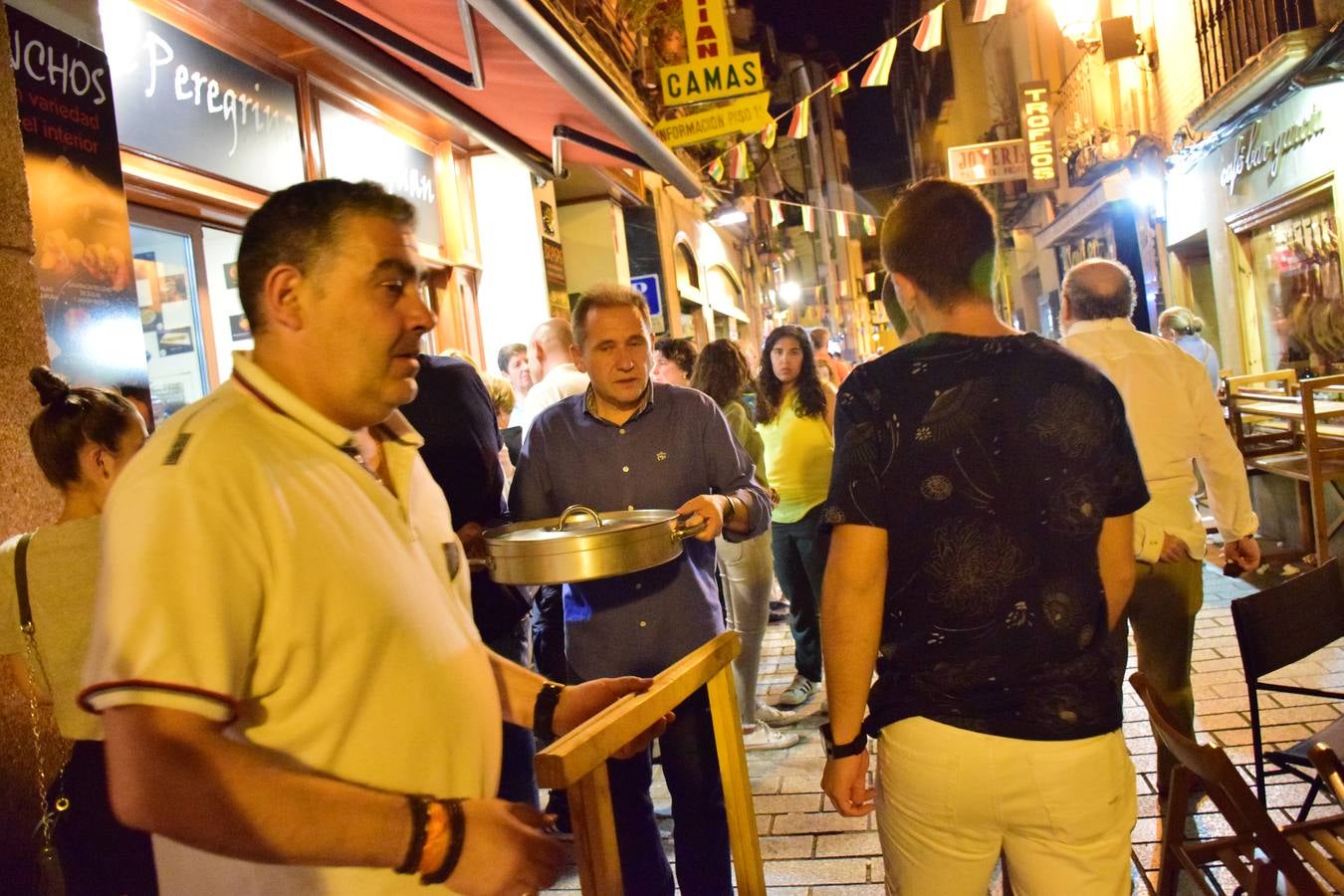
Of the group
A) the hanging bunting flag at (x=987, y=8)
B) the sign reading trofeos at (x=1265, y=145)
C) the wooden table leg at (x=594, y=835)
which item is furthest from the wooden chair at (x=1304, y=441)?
the wooden table leg at (x=594, y=835)

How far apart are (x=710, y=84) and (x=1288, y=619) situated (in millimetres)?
8948

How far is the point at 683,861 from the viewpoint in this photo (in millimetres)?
3100

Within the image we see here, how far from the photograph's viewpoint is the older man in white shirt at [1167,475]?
3627mm

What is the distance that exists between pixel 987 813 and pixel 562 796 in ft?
8.31

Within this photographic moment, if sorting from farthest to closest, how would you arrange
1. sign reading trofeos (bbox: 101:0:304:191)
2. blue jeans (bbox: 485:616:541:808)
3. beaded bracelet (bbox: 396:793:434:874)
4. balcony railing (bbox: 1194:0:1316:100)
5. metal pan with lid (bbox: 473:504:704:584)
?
balcony railing (bbox: 1194:0:1316:100)
sign reading trofeos (bbox: 101:0:304:191)
blue jeans (bbox: 485:616:541:808)
metal pan with lid (bbox: 473:504:704:584)
beaded bracelet (bbox: 396:793:434:874)

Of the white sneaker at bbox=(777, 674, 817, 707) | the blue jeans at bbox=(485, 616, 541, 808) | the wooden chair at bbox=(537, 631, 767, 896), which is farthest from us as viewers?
the white sneaker at bbox=(777, 674, 817, 707)

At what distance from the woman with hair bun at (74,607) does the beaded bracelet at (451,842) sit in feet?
5.85

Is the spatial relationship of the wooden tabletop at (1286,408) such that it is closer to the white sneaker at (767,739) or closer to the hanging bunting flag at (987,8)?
the hanging bunting flag at (987,8)

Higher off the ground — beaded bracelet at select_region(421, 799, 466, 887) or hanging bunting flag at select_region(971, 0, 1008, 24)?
hanging bunting flag at select_region(971, 0, 1008, 24)

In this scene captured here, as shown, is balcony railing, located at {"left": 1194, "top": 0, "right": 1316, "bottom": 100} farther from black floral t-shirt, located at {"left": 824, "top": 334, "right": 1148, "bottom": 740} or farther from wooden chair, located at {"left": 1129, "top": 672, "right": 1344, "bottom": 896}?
black floral t-shirt, located at {"left": 824, "top": 334, "right": 1148, "bottom": 740}

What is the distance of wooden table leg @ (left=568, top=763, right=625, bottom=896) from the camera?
1657mm

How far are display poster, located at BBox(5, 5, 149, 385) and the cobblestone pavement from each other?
9.06 feet

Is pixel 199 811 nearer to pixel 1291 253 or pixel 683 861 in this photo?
pixel 683 861

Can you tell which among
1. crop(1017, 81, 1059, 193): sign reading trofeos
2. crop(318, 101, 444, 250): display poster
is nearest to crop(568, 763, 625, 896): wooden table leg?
crop(318, 101, 444, 250): display poster
